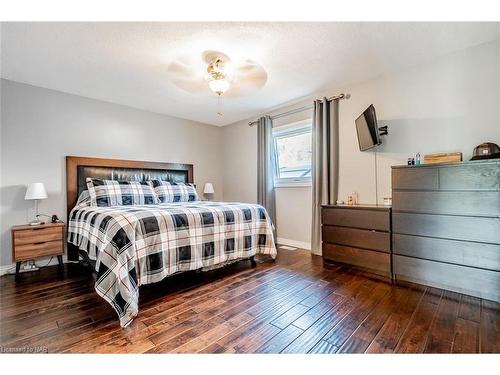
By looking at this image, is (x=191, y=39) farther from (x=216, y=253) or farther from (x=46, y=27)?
(x=216, y=253)

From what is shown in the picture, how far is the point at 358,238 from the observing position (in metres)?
2.76

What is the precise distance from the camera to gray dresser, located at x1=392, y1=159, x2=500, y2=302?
6.43ft

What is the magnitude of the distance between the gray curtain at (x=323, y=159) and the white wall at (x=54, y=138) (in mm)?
2694

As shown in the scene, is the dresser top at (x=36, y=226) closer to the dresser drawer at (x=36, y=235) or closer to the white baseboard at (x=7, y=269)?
the dresser drawer at (x=36, y=235)

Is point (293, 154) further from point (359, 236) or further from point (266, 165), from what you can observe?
point (359, 236)

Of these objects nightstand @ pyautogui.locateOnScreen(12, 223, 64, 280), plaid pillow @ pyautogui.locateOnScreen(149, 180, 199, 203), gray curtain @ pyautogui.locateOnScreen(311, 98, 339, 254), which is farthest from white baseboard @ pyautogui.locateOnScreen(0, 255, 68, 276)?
gray curtain @ pyautogui.locateOnScreen(311, 98, 339, 254)

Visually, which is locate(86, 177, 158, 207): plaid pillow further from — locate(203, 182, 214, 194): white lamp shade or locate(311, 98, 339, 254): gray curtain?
locate(311, 98, 339, 254): gray curtain

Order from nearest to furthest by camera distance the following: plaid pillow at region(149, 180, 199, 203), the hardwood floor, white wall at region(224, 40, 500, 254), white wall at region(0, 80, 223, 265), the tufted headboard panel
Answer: the hardwood floor → white wall at region(224, 40, 500, 254) → white wall at region(0, 80, 223, 265) → the tufted headboard panel → plaid pillow at region(149, 180, 199, 203)

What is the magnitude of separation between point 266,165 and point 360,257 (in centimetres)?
219

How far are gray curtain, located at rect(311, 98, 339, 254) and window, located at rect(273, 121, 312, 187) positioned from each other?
298 millimetres

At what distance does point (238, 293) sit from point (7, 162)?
326cm

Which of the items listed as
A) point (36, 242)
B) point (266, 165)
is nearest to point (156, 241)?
point (36, 242)

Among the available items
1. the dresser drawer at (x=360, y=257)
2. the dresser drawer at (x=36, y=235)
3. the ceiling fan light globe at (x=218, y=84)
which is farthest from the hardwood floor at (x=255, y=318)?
the ceiling fan light globe at (x=218, y=84)
